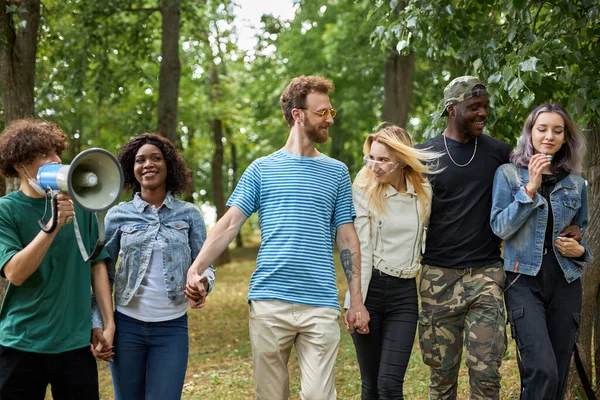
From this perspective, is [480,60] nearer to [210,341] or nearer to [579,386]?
[579,386]

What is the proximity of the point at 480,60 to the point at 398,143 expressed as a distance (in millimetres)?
1474

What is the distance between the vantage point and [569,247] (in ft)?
15.7

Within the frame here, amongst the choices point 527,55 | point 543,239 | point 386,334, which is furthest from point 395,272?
point 527,55

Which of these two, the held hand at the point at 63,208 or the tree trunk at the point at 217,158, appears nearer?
the held hand at the point at 63,208

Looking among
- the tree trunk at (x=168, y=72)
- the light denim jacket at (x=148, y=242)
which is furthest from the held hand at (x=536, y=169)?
the tree trunk at (x=168, y=72)

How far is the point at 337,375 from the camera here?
339 inches

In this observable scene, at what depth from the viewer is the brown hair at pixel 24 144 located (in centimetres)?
394

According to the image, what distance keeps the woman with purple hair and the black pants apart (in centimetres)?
64

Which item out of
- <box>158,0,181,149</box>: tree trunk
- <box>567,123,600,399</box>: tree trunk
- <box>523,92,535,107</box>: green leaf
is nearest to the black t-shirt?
<box>523,92,535,107</box>: green leaf

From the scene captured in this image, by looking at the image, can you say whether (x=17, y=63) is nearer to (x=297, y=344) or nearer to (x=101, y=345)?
(x=101, y=345)

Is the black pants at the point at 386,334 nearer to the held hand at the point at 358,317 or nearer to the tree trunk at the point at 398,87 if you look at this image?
the held hand at the point at 358,317

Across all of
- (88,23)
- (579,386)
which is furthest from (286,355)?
(88,23)

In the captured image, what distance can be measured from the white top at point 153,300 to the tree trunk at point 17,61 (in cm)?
442

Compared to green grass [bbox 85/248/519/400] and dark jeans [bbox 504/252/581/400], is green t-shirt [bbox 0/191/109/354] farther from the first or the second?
green grass [bbox 85/248/519/400]
